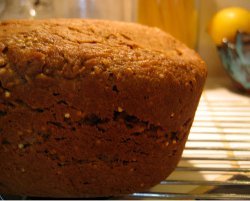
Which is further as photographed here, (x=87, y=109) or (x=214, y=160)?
(x=214, y=160)

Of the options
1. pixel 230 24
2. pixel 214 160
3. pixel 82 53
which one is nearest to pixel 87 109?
pixel 82 53

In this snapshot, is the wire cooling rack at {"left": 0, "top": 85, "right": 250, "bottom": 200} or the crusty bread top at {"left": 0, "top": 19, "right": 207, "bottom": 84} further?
the wire cooling rack at {"left": 0, "top": 85, "right": 250, "bottom": 200}

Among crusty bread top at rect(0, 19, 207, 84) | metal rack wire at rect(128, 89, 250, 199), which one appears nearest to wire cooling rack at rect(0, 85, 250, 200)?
metal rack wire at rect(128, 89, 250, 199)

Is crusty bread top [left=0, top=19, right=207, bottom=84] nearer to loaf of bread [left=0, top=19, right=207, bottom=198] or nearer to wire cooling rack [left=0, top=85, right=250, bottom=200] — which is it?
loaf of bread [left=0, top=19, right=207, bottom=198]

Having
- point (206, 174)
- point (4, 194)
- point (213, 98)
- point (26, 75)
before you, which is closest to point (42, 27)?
point (26, 75)

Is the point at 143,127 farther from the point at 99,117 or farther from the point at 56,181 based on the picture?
the point at 56,181

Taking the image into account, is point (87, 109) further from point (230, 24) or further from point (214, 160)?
point (230, 24)
